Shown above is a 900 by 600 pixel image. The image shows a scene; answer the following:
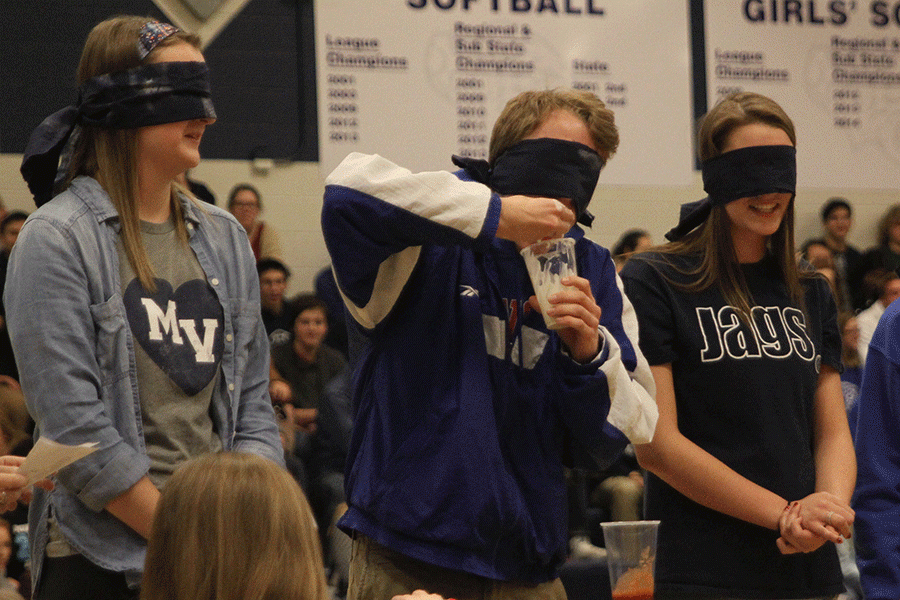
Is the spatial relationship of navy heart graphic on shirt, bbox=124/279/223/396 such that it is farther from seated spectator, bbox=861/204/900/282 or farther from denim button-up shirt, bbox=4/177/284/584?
seated spectator, bbox=861/204/900/282

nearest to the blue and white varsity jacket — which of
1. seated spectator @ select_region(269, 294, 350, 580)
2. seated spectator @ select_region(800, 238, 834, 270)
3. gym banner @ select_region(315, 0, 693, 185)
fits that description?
seated spectator @ select_region(269, 294, 350, 580)

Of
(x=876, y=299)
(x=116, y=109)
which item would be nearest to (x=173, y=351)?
(x=116, y=109)

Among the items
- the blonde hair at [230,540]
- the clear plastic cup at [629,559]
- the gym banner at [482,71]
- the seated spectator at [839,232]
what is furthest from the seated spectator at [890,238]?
the blonde hair at [230,540]

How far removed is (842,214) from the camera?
820 cm

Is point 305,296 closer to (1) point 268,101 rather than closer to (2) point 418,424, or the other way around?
(1) point 268,101

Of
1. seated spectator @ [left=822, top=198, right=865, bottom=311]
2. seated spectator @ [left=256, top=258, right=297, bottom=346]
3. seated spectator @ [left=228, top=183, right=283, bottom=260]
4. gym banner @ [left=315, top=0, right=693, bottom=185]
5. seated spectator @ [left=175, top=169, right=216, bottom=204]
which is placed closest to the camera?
seated spectator @ [left=256, top=258, right=297, bottom=346]

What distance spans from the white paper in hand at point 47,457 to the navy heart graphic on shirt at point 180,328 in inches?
12.0

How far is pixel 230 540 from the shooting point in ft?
4.71

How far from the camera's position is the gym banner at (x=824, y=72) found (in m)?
8.21

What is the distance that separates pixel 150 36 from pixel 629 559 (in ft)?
4.72

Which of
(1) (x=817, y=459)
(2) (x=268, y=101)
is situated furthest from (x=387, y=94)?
(1) (x=817, y=459)

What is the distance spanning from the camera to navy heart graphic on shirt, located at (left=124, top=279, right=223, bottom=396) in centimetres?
209

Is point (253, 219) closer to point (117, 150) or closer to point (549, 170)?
point (117, 150)

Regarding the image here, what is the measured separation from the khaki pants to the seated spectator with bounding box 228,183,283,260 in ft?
16.6
